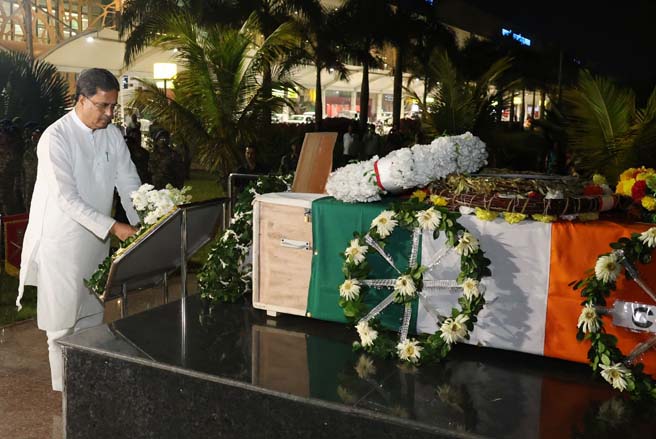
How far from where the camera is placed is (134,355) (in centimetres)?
329

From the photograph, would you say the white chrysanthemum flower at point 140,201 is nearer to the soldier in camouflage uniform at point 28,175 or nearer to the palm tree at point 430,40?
the soldier in camouflage uniform at point 28,175

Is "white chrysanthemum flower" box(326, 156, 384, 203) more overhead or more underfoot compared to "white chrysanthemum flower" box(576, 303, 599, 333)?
more overhead

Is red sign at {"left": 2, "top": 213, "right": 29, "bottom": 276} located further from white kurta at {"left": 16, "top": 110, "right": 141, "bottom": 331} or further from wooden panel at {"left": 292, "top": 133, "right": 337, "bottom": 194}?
wooden panel at {"left": 292, "top": 133, "right": 337, "bottom": 194}

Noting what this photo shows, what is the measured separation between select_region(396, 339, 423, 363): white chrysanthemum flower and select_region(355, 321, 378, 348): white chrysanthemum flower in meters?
0.13

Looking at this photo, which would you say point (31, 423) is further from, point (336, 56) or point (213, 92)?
point (336, 56)

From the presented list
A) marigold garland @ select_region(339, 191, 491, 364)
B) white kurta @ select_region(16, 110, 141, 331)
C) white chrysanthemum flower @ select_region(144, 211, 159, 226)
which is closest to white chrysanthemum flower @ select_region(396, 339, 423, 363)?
marigold garland @ select_region(339, 191, 491, 364)

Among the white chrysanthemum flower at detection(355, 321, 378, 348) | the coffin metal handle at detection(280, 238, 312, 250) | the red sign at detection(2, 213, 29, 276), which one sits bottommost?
the red sign at detection(2, 213, 29, 276)

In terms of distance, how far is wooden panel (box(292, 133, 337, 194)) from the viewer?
13.4 ft

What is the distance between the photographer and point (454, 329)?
3035mm

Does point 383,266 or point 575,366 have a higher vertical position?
point 383,266

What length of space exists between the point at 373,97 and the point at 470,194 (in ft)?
197

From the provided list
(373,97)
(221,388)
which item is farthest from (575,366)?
(373,97)

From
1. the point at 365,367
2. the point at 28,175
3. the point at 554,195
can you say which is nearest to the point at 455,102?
the point at 28,175

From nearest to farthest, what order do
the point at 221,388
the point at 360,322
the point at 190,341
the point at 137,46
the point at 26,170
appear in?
1. the point at 221,388
2. the point at 360,322
3. the point at 190,341
4. the point at 26,170
5. the point at 137,46
